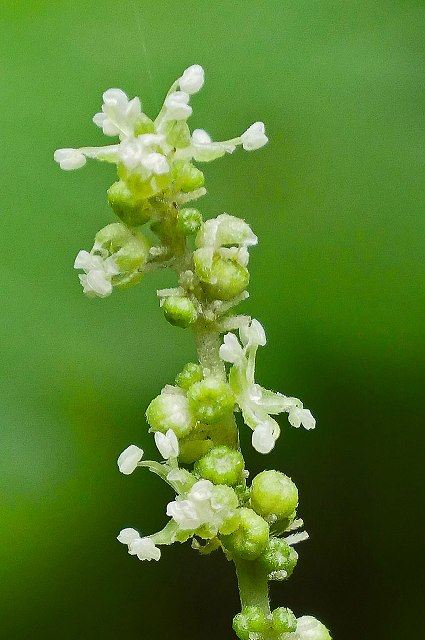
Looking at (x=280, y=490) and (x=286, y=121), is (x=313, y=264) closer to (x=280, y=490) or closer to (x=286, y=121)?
(x=286, y=121)

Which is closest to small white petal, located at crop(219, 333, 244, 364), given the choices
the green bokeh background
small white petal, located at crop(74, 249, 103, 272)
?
small white petal, located at crop(74, 249, 103, 272)

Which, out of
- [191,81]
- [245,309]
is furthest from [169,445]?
[245,309]

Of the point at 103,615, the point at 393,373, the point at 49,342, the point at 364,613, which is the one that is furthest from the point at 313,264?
the point at 103,615

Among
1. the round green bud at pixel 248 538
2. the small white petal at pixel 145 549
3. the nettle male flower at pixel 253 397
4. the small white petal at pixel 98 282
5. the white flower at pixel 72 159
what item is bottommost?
the round green bud at pixel 248 538

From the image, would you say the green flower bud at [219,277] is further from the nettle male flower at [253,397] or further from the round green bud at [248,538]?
the round green bud at [248,538]

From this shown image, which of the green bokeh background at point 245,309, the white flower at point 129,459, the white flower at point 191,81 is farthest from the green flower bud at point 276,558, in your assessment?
the green bokeh background at point 245,309
